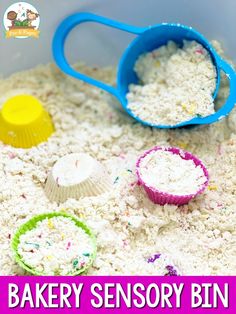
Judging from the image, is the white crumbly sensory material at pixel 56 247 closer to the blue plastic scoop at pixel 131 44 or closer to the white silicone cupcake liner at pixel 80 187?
the white silicone cupcake liner at pixel 80 187

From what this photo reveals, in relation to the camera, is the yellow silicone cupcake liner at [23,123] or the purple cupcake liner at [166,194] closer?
the purple cupcake liner at [166,194]

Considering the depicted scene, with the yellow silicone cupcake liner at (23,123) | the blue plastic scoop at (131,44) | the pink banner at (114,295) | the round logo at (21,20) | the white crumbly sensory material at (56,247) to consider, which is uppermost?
the round logo at (21,20)

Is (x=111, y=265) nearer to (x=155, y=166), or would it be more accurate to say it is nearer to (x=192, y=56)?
(x=155, y=166)

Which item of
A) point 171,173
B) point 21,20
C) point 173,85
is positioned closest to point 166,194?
point 171,173

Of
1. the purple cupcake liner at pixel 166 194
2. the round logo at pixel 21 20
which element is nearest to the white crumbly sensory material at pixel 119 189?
the purple cupcake liner at pixel 166 194

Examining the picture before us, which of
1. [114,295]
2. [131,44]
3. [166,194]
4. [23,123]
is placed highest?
[131,44]

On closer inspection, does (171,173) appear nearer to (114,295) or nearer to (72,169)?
(72,169)

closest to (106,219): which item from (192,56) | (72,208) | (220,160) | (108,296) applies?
(72,208)
